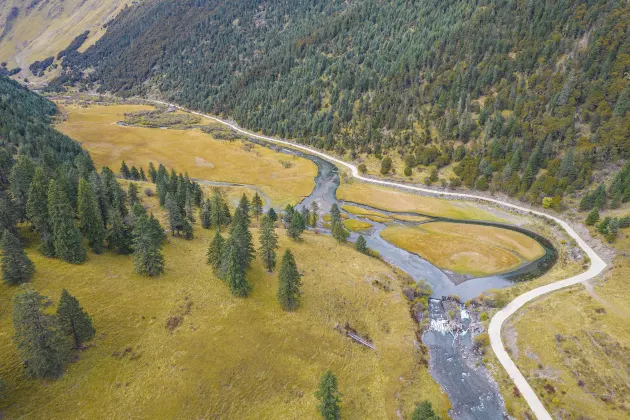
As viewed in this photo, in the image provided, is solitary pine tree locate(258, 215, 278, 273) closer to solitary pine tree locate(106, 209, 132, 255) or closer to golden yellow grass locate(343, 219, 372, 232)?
solitary pine tree locate(106, 209, 132, 255)

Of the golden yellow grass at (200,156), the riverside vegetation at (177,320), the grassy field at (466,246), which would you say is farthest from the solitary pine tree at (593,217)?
the golden yellow grass at (200,156)

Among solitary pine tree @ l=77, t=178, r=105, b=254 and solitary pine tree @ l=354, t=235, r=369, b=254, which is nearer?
solitary pine tree @ l=77, t=178, r=105, b=254

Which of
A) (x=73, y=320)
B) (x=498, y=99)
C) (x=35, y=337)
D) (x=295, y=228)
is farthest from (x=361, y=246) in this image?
(x=498, y=99)

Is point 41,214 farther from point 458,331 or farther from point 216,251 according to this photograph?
point 458,331

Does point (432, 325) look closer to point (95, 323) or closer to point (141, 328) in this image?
point (141, 328)

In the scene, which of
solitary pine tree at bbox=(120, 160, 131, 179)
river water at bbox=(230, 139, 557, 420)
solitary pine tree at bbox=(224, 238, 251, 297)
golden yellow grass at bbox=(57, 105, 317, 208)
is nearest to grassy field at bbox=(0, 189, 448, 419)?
solitary pine tree at bbox=(224, 238, 251, 297)

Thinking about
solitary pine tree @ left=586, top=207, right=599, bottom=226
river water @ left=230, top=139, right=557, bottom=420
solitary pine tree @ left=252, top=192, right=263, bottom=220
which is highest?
solitary pine tree @ left=586, top=207, right=599, bottom=226
